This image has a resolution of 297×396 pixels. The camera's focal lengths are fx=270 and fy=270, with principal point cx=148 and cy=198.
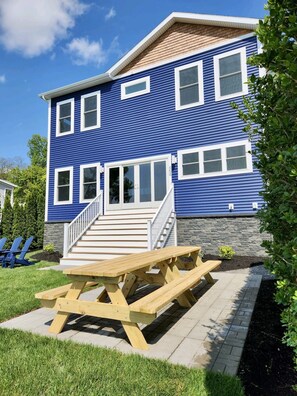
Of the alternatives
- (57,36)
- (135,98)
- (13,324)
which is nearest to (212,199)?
(135,98)

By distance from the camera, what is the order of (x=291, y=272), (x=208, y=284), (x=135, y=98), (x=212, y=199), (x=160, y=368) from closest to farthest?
(x=291, y=272) → (x=160, y=368) → (x=208, y=284) → (x=212, y=199) → (x=135, y=98)

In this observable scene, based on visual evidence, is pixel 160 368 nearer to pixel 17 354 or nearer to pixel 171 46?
pixel 17 354

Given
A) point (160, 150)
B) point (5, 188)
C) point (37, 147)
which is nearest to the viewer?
point (160, 150)

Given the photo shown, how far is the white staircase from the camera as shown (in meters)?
8.86

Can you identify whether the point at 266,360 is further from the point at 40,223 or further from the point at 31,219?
the point at 31,219

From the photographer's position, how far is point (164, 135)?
11.1m

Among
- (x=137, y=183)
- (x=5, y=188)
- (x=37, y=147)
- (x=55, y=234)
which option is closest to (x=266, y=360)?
(x=137, y=183)

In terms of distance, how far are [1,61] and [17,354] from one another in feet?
56.0

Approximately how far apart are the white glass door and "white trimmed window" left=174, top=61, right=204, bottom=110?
7.67 feet

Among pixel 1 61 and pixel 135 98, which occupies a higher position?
pixel 1 61

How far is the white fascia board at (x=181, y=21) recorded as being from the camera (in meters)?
9.62

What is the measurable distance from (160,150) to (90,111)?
170 inches

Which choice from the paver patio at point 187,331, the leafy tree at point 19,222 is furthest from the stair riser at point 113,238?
the leafy tree at point 19,222

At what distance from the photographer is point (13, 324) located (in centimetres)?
368
